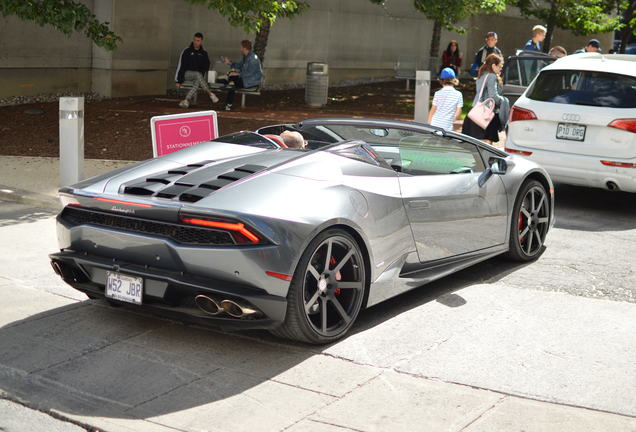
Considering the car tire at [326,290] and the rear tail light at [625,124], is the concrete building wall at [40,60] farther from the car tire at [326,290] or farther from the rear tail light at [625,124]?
the car tire at [326,290]

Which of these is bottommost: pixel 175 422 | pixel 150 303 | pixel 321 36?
pixel 175 422

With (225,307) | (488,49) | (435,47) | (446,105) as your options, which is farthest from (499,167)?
(435,47)

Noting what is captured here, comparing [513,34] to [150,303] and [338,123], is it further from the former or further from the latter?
[150,303]

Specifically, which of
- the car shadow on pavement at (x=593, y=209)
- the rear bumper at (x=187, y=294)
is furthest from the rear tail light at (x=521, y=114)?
the rear bumper at (x=187, y=294)

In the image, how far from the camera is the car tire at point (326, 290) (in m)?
5.37

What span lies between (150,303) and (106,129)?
10370 millimetres

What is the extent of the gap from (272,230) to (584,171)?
5.93 meters

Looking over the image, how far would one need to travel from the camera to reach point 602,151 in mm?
10047

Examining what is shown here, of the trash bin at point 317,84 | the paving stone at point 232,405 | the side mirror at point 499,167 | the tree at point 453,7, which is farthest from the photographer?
the tree at point 453,7

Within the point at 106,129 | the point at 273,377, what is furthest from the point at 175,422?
the point at 106,129

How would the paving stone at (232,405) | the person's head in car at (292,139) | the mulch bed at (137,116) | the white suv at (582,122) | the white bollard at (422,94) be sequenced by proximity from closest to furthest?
1. the paving stone at (232,405)
2. the person's head in car at (292,139)
3. the white suv at (582,122)
4. the mulch bed at (137,116)
5. the white bollard at (422,94)

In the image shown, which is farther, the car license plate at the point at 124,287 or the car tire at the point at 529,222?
the car tire at the point at 529,222

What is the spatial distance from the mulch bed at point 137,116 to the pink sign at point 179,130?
392 centimetres

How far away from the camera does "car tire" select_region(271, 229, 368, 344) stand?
5367mm
